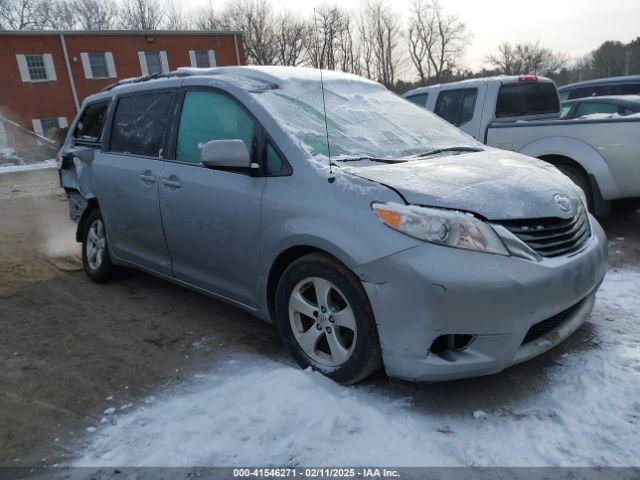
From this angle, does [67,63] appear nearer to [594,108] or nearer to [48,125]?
[48,125]

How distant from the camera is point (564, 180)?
3338 mm

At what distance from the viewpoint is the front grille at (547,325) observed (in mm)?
2682

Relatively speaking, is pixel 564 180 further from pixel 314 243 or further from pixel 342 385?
pixel 342 385

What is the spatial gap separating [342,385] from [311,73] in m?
2.44

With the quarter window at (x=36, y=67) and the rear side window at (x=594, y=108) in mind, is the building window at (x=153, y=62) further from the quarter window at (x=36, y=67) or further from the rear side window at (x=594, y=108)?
the rear side window at (x=594, y=108)

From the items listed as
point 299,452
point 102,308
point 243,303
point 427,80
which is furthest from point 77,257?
point 427,80

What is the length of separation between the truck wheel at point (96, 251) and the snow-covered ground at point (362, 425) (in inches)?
93.9

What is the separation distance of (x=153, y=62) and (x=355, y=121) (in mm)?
29212

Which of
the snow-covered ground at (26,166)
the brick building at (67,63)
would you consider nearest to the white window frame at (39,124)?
the brick building at (67,63)

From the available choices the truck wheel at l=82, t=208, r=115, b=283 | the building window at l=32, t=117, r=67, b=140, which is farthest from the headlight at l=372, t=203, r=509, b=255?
the building window at l=32, t=117, r=67, b=140

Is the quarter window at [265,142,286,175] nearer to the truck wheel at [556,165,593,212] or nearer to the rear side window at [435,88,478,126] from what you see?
the truck wheel at [556,165,593,212]

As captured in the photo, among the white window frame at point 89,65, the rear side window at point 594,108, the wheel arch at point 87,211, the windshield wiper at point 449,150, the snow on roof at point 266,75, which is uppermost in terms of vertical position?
the white window frame at point 89,65

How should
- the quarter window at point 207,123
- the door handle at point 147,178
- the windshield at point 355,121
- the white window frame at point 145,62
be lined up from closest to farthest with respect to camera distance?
the windshield at point 355,121 → the quarter window at point 207,123 → the door handle at point 147,178 → the white window frame at point 145,62

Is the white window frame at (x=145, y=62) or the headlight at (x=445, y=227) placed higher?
the white window frame at (x=145, y=62)
